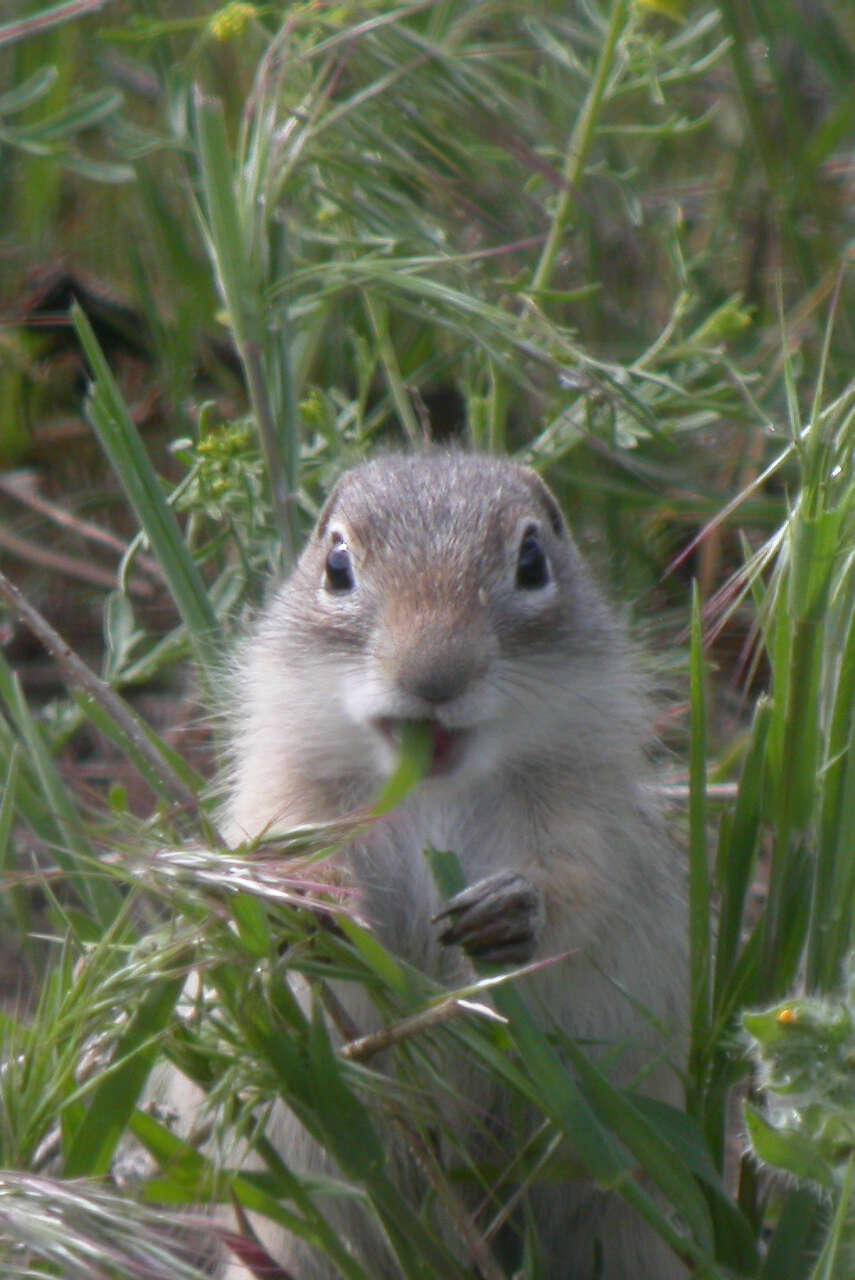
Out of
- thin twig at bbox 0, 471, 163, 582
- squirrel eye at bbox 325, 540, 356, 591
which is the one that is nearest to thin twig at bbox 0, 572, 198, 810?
squirrel eye at bbox 325, 540, 356, 591

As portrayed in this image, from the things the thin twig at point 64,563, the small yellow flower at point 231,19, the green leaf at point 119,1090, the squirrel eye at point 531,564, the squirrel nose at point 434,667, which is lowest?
the green leaf at point 119,1090

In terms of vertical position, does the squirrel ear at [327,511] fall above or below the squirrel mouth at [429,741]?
above

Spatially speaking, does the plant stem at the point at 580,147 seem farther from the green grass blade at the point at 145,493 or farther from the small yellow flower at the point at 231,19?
the green grass blade at the point at 145,493

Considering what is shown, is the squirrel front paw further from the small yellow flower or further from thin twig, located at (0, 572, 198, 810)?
the small yellow flower

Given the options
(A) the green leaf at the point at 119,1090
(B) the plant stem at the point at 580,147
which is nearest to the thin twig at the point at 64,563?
(B) the plant stem at the point at 580,147

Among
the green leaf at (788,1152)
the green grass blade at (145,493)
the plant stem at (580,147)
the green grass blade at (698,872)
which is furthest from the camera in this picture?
the plant stem at (580,147)

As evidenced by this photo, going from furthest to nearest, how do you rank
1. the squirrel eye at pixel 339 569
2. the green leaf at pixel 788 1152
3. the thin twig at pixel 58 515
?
1. the thin twig at pixel 58 515
2. the squirrel eye at pixel 339 569
3. the green leaf at pixel 788 1152
